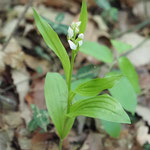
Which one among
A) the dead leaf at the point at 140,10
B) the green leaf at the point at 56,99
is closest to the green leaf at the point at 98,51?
the green leaf at the point at 56,99

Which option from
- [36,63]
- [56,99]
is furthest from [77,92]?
[36,63]

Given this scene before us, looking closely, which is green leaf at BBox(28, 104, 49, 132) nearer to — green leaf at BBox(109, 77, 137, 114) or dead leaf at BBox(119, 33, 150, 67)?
green leaf at BBox(109, 77, 137, 114)

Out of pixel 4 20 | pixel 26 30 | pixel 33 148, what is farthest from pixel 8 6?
pixel 33 148

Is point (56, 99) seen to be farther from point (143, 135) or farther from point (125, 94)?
point (143, 135)

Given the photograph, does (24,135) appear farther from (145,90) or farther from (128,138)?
(145,90)

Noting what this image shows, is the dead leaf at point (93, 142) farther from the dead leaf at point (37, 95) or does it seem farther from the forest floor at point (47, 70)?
the dead leaf at point (37, 95)

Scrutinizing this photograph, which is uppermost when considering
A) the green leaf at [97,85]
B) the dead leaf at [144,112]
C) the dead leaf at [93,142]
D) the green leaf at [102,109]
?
the green leaf at [97,85]
